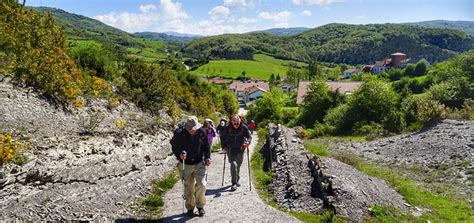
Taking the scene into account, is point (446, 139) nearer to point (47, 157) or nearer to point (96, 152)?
point (96, 152)

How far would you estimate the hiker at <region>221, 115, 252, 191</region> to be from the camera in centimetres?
1273

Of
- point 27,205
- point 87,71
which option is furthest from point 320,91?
point 27,205

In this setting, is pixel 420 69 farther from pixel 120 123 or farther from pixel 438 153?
pixel 120 123

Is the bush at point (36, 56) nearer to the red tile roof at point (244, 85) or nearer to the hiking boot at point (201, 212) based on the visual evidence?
the hiking boot at point (201, 212)

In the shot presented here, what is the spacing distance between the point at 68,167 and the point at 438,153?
18.3m

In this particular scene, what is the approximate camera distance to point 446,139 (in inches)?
885

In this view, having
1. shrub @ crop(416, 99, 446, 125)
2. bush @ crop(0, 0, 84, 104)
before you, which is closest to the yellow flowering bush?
bush @ crop(0, 0, 84, 104)

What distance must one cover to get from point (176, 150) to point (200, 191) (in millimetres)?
1204

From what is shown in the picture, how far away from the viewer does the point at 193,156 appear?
9.83m

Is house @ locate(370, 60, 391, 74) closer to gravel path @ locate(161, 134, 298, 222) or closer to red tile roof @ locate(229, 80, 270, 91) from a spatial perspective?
red tile roof @ locate(229, 80, 270, 91)

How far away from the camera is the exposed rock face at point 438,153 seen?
16797 millimetres

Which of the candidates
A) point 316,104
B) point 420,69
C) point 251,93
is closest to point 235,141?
point 316,104

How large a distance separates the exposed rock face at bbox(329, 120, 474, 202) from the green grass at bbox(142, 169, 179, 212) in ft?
35.1

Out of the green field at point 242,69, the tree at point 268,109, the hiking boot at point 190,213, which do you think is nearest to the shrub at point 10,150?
the hiking boot at point 190,213
